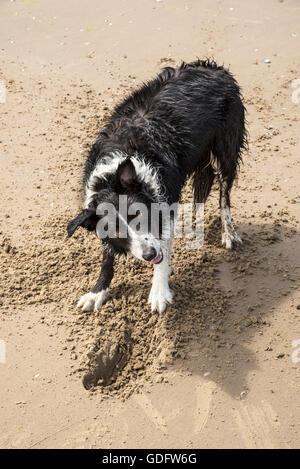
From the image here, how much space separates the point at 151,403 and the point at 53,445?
0.74 meters

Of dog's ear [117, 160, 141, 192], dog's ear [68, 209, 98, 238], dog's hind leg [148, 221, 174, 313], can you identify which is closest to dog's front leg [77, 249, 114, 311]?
dog's hind leg [148, 221, 174, 313]

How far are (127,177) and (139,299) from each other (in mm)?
1295

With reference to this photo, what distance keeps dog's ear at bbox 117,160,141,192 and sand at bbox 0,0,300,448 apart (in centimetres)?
121

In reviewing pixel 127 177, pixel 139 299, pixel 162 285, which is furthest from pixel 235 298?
pixel 127 177

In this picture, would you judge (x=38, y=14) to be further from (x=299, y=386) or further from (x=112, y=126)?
(x=299, y=386)

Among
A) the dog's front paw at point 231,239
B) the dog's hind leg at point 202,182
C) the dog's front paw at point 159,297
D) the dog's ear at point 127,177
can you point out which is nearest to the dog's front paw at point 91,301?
the dog's front paw at point 159,297

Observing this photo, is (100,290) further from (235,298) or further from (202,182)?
(202,182)

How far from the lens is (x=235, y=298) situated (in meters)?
4.64

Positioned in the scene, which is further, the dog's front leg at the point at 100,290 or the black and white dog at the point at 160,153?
the dog's front leg at the point at 100,290

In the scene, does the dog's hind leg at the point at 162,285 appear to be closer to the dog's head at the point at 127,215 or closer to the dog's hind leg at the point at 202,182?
the dog's head at the point at 127,215

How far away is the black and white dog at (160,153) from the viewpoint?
393 centimetres

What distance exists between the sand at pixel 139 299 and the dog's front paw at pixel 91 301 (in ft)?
0.19
